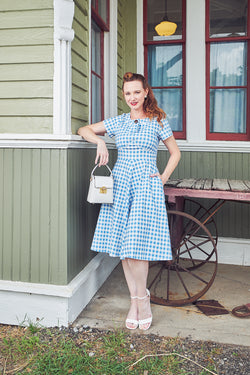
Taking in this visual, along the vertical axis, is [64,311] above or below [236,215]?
below

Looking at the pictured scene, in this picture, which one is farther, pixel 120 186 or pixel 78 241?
pixel 78 241

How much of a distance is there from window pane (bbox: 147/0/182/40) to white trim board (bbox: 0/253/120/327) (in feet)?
9.78

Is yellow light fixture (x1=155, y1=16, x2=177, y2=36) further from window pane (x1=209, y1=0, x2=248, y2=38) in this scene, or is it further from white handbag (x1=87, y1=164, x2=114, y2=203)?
white handbag (x1=87, y1=164, x2=114, y2=203)

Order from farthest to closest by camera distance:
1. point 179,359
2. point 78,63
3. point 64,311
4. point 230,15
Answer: point 230,15 → point 78,63 → point 64,311 → point 179,359

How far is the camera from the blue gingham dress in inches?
97.8

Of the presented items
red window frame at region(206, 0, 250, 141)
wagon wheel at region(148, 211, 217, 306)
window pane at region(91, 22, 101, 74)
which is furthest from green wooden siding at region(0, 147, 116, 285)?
red window frame at region(206, 0, 250, 141)

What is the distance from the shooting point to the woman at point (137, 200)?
2.50 meters

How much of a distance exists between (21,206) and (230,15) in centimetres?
312

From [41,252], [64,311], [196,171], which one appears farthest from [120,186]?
[196,171]

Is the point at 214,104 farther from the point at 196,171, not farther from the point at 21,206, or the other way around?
the point at 21,206

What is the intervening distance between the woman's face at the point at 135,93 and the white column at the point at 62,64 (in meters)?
0.41

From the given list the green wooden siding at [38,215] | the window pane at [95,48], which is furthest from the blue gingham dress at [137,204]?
the window pane at [95,48]

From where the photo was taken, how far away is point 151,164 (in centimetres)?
260

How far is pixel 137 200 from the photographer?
2514 millimetres
